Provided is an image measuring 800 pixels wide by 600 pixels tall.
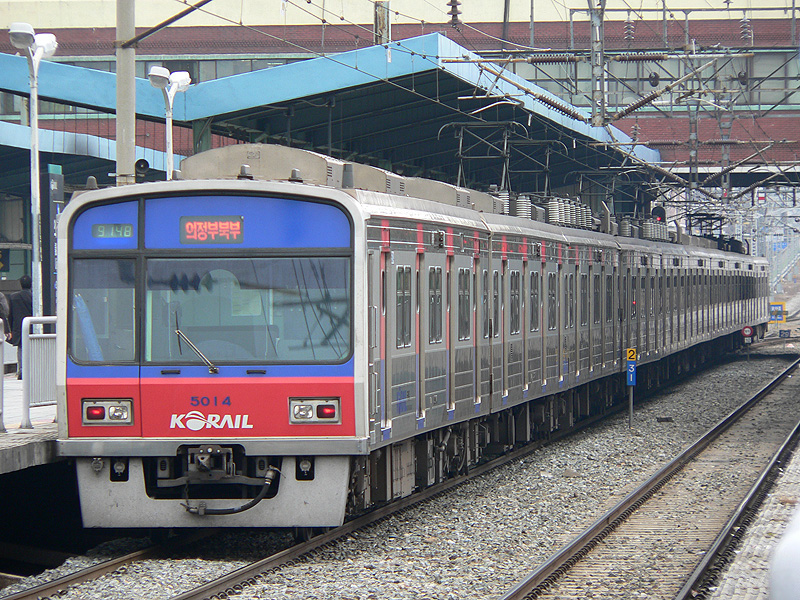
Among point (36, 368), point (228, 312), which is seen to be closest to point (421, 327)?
point (228, 312)

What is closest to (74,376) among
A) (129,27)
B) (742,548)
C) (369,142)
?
(129,27)

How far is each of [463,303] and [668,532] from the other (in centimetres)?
290

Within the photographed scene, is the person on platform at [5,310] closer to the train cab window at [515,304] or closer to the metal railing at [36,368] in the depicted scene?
the metal railing at [36,368]

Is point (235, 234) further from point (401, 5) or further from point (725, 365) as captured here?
point (401, 5)

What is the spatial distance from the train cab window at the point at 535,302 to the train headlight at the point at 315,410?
6.32 m

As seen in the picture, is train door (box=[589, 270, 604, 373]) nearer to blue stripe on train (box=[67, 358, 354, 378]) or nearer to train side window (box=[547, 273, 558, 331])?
train side window (box=[547, 273, 558, 331])

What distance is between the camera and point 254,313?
898 cm

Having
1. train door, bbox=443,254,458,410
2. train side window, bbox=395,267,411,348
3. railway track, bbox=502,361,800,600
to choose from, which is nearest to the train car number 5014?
train side window, bbox=395,267,411,348

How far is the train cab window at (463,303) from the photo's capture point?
1186 centimetres

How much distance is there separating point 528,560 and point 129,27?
263 inches

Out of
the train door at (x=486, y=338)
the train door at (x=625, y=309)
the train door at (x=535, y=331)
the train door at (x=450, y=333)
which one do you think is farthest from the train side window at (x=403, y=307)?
the train door at (x=625, y=309)

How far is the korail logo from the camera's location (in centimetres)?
885

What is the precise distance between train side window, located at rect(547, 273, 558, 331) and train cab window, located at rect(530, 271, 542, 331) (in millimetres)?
502

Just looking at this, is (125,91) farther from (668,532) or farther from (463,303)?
(668,532)
